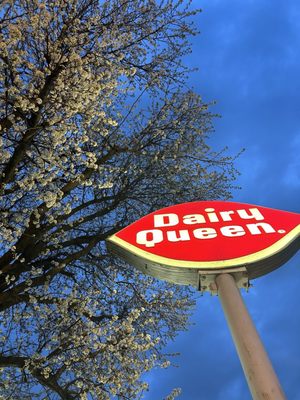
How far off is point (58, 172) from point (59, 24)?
2.97 metres

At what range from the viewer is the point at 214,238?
3656mm

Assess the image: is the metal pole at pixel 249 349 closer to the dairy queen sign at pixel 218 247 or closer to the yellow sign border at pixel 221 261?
the dairy queen sign at pixel 218 247

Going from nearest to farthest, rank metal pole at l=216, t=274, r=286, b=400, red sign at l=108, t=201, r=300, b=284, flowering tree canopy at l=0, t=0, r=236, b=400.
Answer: metal pole at l=216, t=274, r=286, b=400
red sign at l=108, t=201, r=300, b=284
flowering tree canopy at l=0, t=0, r=236, b=400

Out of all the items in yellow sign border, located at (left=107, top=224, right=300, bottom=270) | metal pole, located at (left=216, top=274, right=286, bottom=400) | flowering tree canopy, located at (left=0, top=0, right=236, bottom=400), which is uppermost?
flowering tree canopy, located at (left=0, top=0, right=236, bottom=400)

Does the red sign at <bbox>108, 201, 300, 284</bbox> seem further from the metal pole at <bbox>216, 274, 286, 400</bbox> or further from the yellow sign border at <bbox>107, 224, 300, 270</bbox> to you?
A: the metal pole at <bbox>216, 274, 286, 400</bbox>

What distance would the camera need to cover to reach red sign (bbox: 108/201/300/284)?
3431 mm

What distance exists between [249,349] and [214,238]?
120cm

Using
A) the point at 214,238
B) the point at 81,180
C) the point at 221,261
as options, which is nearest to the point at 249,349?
the point at 221,261

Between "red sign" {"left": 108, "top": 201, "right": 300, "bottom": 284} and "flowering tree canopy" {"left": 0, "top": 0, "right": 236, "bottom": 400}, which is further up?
"flowering tree canopy" {"left": 0, "top": 0, "right": 236, "bottom": 400}

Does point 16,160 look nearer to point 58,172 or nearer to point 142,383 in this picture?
point 58,172

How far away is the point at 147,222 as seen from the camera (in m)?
4.17

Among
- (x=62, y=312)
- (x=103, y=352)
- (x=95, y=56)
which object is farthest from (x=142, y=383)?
(x=95, y=56)

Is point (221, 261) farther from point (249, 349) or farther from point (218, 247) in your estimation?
point (249, 349)

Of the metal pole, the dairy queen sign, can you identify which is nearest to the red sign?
the dairy queen sign
